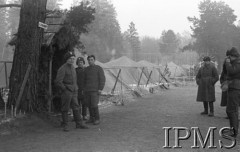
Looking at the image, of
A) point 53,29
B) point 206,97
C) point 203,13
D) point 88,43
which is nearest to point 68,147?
point 53,29

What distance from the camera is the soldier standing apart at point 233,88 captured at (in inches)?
259

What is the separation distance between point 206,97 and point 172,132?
2.99 meters

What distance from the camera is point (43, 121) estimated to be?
7.61 m

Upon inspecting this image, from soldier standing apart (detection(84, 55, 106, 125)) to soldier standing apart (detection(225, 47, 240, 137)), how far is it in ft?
9.67

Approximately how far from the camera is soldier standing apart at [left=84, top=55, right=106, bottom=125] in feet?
26.3

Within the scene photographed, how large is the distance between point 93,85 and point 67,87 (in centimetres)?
94

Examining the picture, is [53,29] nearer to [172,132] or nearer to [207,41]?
[172,132]

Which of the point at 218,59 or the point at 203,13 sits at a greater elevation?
the point at 203,13

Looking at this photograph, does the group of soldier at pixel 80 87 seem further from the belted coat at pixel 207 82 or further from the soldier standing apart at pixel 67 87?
the belted coat at pixel 207 82

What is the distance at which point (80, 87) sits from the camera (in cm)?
852

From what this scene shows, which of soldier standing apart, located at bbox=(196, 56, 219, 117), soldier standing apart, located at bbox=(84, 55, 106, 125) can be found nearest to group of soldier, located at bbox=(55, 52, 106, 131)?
soldier standing apart, located at bbox=(84, 55, 106, 125)

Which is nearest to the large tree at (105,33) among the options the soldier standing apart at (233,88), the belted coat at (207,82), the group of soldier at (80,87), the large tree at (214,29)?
the large tree at (214,29)

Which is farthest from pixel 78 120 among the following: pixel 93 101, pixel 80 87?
pixel 80 87

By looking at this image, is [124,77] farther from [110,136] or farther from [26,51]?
[110,136]
